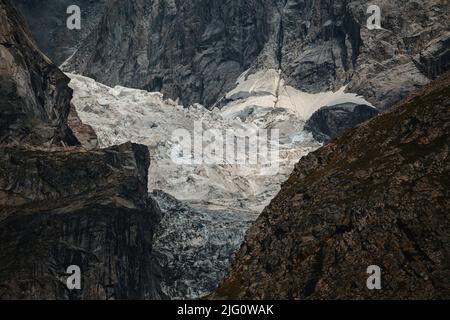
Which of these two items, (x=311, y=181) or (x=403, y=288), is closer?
(x=403, y=288)
